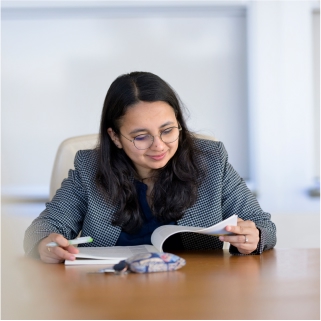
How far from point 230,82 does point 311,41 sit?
1.79ft

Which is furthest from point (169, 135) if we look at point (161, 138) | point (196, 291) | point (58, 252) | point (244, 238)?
point (196, 291)

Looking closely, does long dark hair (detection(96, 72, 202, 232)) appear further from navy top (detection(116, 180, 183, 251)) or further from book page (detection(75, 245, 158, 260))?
book page (detection(75, 245, 158, 260))

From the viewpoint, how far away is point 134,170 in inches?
73.4

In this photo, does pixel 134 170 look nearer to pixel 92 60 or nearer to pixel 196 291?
pixel 196 291

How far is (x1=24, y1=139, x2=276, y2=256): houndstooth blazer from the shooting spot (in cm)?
169

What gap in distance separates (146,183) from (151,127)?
258mm

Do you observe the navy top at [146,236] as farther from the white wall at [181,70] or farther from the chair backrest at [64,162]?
the white wall at [181,70]

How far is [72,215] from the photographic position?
1750mm

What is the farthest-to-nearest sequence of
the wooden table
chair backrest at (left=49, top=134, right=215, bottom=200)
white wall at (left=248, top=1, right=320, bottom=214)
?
1. white wall at (left=248, top=1, right=320, bottom=214)
2. chair backrest at (left=49, top=134, right=215, bottom=200)
3. the wooden table

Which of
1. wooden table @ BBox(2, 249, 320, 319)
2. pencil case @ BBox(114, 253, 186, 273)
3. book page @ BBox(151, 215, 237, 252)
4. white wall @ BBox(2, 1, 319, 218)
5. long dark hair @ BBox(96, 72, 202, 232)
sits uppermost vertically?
white wall @ BBox(2, 1, 319, 218)

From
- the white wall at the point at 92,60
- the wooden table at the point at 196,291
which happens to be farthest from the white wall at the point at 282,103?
the wooden table at the point at 196,291

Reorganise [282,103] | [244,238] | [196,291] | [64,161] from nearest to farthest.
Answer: [196,291]
[244,238]
[64,161]
[282,103]

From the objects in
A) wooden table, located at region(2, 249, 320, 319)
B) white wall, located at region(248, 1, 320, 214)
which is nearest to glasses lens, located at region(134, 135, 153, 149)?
wooden table, located at region(2, 249, 320, 319)

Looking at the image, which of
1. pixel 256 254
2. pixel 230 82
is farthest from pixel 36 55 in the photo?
pixel 256 254
